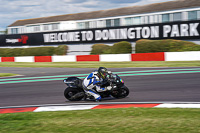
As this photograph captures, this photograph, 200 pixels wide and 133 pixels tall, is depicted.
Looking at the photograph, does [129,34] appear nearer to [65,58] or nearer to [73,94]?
[65,58]

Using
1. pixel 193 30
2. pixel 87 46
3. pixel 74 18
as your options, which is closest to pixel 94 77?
pixel 193 30

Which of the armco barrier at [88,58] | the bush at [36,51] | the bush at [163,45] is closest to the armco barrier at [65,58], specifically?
the armco barrier at [88,58]

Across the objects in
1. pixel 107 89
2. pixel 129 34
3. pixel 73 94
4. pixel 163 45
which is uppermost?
pixel 129 34

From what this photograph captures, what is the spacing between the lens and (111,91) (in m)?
8.21

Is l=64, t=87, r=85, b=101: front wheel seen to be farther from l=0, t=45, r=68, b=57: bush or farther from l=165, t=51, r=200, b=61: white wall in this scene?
l=0, t=45, r=68, b=57: bush

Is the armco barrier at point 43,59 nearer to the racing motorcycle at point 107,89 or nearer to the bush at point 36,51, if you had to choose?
the bush at point 36,51

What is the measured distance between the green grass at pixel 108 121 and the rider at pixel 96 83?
1.53 metres

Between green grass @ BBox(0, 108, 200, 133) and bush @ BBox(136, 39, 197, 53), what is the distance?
17037 millimetres

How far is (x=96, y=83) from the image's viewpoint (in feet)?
26.4

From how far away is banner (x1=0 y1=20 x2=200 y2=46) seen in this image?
78.0ft

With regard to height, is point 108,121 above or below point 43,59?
below

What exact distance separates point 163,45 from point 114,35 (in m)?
6.05

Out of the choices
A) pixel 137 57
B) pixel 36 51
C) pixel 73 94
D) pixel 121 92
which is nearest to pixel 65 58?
pixel 36 51

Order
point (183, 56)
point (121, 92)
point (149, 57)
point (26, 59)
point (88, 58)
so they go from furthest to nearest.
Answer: point (26, 59), point (88, 58), point (149, 57), point (183, 56), point (121, 92)
